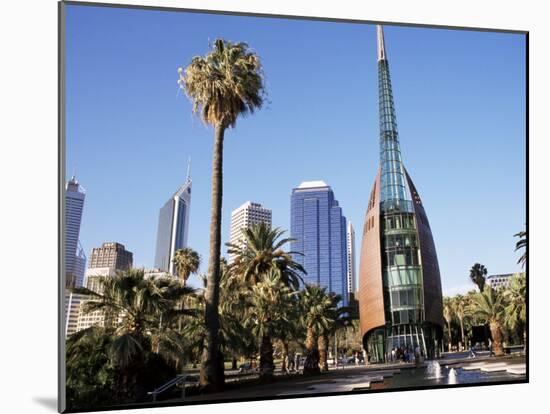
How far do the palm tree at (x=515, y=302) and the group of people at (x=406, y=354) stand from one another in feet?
9.19

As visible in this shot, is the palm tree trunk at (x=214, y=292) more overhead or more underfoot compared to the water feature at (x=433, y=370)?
more overhead

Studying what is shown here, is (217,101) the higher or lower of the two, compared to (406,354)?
higher

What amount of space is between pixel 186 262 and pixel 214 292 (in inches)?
84.4

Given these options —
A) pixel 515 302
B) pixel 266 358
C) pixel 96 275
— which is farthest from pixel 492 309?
pixel 96 275

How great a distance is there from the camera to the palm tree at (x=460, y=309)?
736 inches

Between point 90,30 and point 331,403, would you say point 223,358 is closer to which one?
point 331,403

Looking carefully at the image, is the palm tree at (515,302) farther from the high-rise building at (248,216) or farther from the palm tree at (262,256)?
the high-rise building at (248,216)

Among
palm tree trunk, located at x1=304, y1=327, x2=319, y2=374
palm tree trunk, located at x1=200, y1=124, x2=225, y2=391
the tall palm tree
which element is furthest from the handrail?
palm tree trunk, located at x1=304, y1=327, x2=319, y2=374

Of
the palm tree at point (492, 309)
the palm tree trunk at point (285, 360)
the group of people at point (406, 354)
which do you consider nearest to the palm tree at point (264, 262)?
the palm tree trunk at point (285, 360)

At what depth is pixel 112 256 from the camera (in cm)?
1409

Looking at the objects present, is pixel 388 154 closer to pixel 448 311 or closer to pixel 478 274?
pixel 478 274

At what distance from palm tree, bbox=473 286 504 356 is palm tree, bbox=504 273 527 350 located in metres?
0.32

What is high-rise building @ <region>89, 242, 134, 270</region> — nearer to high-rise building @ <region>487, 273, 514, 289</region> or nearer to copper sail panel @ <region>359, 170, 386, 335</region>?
copper sail panel @ <region>359, 170, 386, 335</region>

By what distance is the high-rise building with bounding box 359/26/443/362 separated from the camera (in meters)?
19.2
